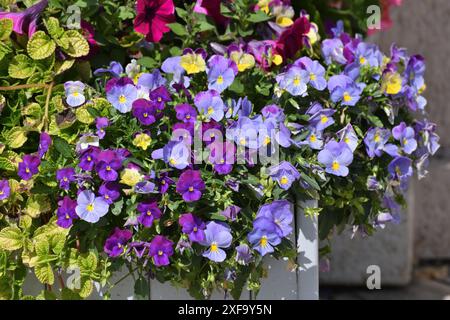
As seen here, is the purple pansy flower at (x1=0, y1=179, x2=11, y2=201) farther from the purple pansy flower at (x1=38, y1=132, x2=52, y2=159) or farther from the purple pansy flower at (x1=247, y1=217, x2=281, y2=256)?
the purple pansy flower at (x1=247, y1=217, x2=281, y2=256)

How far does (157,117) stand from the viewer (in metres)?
1.54

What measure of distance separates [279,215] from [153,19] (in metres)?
0.59

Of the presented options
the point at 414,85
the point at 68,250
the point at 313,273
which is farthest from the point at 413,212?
the point at 68,250

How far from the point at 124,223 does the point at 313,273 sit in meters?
0.46

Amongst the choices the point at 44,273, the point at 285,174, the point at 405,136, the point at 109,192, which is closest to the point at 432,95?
the point at 405,136

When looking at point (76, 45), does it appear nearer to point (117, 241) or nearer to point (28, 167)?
point (28, 167)

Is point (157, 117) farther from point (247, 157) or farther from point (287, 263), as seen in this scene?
point (287, 263)

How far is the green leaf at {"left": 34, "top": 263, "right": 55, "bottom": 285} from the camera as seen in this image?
1.55 meters

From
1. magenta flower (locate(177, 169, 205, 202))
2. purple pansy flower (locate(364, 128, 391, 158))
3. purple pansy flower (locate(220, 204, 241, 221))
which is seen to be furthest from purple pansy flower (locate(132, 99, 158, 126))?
purple pansy flower (locate(364, 128, 391, 158))

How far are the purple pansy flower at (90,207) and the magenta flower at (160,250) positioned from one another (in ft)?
0.41

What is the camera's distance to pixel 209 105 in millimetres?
1556

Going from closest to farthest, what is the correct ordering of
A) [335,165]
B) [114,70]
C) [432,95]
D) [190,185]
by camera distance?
[190,185] < [335,165] < [114,70] < [432,95]

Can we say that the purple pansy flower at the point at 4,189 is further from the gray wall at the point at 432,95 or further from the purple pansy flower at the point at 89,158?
the gray wall at the point at 432,95

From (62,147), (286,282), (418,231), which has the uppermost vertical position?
(62,147)
